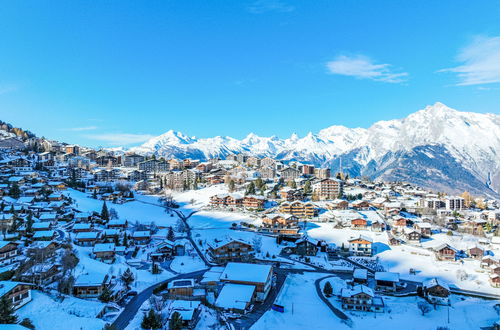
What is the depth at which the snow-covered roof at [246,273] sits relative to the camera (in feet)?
103

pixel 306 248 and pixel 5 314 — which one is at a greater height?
pixel 5 314

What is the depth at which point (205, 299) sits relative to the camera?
95.9ft

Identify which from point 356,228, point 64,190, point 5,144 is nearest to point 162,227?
point 64,190

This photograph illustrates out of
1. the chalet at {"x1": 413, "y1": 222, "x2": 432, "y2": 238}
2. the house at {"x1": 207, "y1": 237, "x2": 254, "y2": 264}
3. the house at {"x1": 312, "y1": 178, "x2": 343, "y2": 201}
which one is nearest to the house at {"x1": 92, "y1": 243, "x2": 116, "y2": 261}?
the house at {"x1": 207, "y1": 237, "x2": 254, "y2": 264}

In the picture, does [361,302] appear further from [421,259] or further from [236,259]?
[421,259]

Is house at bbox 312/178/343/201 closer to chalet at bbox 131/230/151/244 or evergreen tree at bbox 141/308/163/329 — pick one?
chalet at bbox 131/230/151/244

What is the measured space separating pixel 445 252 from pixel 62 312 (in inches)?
1595

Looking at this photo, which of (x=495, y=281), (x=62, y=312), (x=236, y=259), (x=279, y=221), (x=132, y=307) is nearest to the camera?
(x=62, y=312)

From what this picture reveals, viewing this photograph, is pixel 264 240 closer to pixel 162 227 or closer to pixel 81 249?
pixel 162 227

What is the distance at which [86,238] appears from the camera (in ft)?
135

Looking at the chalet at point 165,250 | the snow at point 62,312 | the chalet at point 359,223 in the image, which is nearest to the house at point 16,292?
the snow at point 62,312

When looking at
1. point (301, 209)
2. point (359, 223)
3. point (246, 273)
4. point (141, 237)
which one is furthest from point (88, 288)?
point (359, 223)

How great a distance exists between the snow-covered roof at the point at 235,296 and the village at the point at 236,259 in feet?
0.43

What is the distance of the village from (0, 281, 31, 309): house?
0.07 meters
